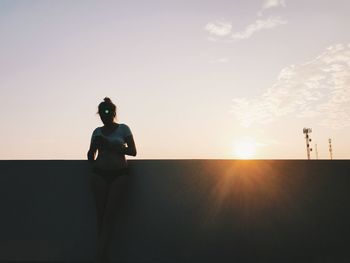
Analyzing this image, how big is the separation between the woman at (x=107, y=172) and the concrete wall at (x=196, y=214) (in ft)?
0.68

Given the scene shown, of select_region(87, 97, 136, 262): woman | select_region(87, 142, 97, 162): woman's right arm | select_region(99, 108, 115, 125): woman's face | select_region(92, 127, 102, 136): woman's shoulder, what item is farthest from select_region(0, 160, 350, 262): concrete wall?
select_region(99, 108, 115, 125): woman's face

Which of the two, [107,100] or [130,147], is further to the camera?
[107,100]

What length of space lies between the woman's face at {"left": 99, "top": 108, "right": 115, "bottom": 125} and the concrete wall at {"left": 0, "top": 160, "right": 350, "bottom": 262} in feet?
2.03

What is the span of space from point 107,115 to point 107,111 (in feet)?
0.15

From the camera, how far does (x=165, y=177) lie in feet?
15.8

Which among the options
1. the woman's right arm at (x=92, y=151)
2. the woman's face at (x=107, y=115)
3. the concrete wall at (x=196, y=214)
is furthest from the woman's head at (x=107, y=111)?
the concrete wall at (x=196, y=214)

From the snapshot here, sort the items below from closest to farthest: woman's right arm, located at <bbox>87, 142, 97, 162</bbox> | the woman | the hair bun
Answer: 1. the woman
2. woman's right arm, located at <bbox>87, 142, 97, 162</bbox>
3. the hair bun

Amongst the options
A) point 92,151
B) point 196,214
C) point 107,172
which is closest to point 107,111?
point 92,151

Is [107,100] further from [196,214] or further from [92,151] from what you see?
[196,214]

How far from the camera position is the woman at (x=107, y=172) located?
14.4ft

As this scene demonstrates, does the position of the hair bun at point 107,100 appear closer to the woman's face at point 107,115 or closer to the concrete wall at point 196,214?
the woman's face at point 107,115

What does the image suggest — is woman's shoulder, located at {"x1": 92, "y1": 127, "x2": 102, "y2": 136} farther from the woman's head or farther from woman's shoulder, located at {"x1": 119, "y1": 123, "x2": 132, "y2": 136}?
woman's shoulder, located at {"x1": 119, "y1": 123, "x2": 132, "y2": 136}

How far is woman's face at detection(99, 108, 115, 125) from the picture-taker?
180 inches

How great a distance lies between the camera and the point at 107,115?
4.59m
